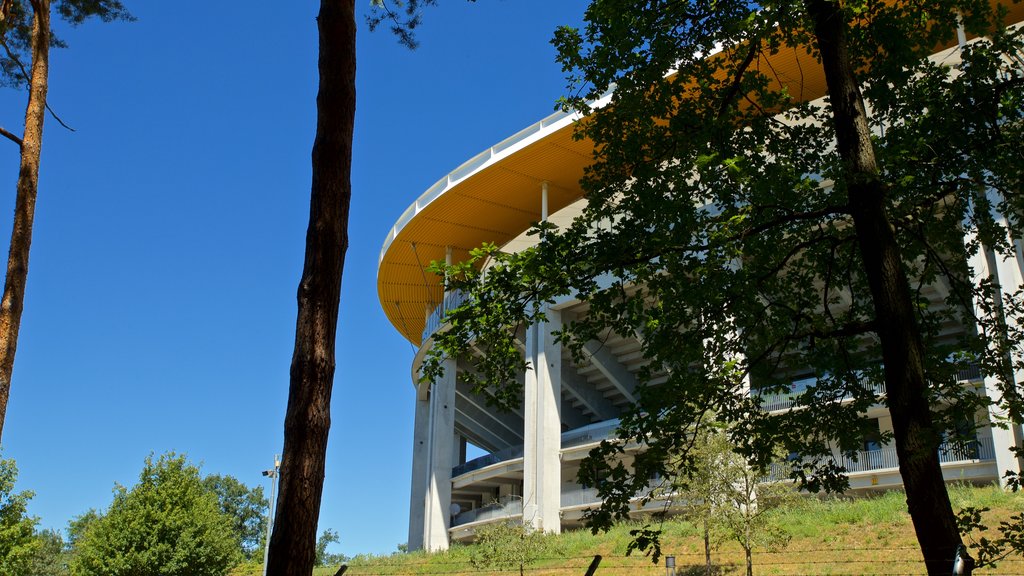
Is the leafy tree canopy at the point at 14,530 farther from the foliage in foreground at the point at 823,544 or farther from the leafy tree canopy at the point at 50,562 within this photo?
the leafy tree canopy at the point at 50,562

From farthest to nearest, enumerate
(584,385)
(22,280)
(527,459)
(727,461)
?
(584,385), (527,459), (727,461), (22,280)

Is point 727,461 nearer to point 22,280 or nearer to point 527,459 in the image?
point 527,459

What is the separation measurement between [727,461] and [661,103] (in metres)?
13.3

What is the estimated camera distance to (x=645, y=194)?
8828mm

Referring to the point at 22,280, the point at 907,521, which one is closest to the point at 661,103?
the point at 22,280

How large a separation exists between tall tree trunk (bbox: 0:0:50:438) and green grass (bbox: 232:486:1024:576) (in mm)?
8131

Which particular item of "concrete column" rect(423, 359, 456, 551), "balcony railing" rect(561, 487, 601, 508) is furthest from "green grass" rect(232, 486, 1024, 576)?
"concrete column" rect(423, 359, 456, 551)

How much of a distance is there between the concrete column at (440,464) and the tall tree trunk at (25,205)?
27.1 m

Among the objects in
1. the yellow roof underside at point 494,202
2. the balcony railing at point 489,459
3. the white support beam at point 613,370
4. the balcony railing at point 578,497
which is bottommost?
the balcony railing at point 578,497

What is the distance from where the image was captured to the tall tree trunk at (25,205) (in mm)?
10883

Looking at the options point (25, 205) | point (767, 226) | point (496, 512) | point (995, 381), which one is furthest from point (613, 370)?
point (767, 226)

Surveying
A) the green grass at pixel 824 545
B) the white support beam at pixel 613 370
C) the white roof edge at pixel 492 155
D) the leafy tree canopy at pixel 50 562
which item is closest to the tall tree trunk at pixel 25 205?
the green grass at pixel 824 545

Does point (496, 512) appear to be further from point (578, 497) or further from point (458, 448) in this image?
point (458, 448)

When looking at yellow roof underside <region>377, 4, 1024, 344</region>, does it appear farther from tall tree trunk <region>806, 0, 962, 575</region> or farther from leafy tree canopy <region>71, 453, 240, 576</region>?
tall tree trunk <region>806, 0, 962, 575</region>
